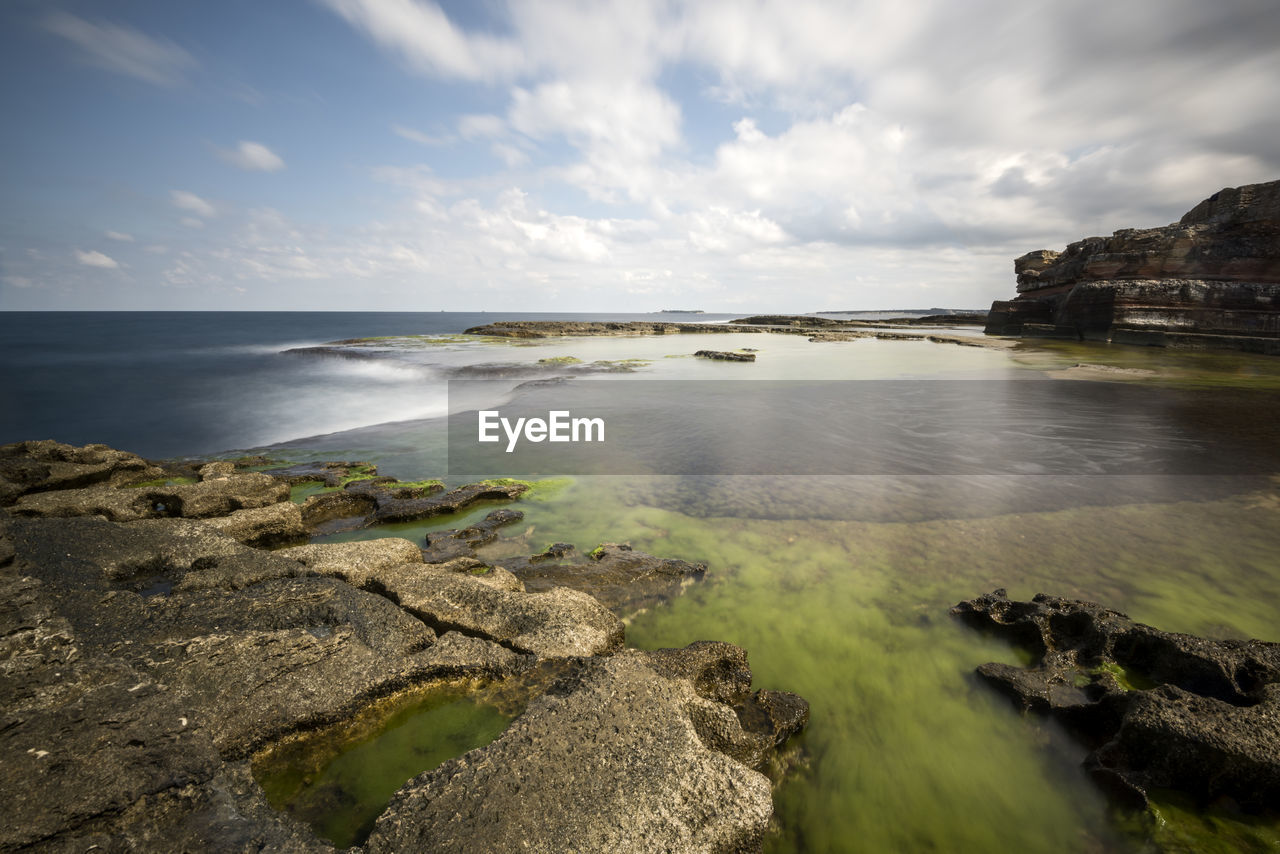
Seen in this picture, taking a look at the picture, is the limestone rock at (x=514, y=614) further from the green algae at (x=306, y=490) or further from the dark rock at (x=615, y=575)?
the green algae at (x=306, y=490)

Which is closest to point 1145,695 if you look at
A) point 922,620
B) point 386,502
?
point 922,620

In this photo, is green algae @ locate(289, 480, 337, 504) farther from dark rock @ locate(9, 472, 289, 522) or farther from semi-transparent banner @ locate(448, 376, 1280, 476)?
semi-transparent banner @ locate(448, 376, 1280, 476)

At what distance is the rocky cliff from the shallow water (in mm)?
26564

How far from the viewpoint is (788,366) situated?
88.5 feet

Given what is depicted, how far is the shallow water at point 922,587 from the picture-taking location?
10.1 ft

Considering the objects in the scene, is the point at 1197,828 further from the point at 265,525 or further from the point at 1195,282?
the point at 1195,282

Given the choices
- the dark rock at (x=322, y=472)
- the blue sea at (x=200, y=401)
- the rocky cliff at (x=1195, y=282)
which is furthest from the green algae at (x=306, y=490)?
the rocky cliff at (x=1195, y=282)

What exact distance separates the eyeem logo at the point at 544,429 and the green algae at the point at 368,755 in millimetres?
8025

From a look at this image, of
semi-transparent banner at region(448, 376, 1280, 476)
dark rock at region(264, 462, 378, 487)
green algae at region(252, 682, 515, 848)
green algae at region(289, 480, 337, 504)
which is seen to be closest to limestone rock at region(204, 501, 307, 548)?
green algae at region(289, 480, 337, 504)

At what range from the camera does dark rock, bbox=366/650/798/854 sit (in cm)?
237

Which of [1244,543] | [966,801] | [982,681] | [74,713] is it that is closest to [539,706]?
[74,713]

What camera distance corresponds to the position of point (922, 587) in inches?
216

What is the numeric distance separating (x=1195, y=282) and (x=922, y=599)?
41.9 m

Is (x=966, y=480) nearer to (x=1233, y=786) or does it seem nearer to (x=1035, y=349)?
(x=1233, y=786)
